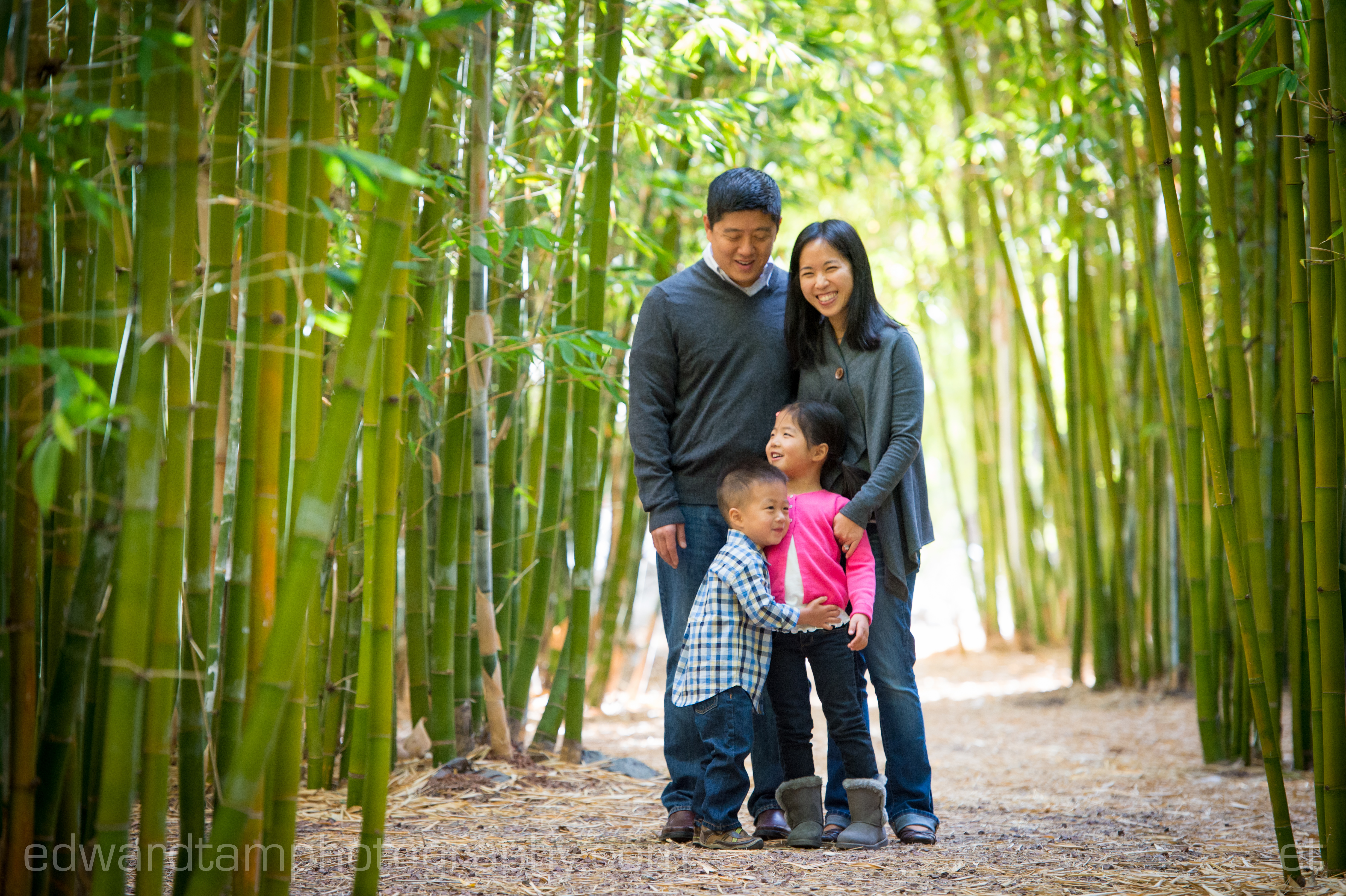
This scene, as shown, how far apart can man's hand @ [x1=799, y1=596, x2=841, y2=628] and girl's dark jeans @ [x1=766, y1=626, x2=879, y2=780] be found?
0.06m

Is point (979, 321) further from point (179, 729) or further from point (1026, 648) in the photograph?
point (179, 729)

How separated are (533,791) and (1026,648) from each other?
3.79m

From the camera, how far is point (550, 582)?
7.73 ft

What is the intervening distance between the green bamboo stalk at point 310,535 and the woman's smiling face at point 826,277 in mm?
930

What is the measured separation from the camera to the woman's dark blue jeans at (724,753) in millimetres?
1604

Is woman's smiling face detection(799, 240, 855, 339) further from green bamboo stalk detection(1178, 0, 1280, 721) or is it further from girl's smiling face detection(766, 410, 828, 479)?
green bamboo stalk detection(1178, 0, 1280, 721)

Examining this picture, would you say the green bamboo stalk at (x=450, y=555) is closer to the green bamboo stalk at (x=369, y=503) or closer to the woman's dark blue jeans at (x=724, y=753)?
the green bamboo stalk at (x=369, y=503)

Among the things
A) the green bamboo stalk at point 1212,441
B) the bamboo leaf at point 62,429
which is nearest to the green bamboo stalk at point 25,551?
the bamboo leaf at point 62,429

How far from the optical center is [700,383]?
1819mm

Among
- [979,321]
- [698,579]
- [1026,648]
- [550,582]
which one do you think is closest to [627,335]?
[550,582]

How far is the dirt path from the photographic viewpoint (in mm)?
1388

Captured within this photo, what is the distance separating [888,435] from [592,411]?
2.50 ft

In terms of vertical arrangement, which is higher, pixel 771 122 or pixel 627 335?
pixel 771 122

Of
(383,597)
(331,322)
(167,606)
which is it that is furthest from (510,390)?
(167,606)
